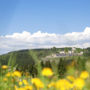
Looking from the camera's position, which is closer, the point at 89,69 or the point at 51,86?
the point at 89,69

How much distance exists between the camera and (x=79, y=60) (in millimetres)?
2443

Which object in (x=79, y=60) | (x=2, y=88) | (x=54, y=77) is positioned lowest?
(x=2, y=88)

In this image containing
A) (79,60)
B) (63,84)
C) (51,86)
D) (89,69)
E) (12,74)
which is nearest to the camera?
(63,84)

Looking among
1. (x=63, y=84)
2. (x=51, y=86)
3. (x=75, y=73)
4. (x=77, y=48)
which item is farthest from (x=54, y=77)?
(x=77, y=48)

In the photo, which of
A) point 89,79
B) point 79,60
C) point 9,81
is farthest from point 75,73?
point 9,81

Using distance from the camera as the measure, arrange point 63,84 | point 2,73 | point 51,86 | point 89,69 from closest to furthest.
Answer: point 63,84
point 89,69
point 51,86
point 2,73

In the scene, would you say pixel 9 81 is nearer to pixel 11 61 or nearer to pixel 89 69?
pixel 11 61

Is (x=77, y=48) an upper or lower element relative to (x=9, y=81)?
upper

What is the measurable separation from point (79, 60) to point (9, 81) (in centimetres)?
98

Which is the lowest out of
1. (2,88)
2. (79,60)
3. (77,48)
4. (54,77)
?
(2,88)

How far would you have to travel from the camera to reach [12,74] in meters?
2.61

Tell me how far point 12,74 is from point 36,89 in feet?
2.40

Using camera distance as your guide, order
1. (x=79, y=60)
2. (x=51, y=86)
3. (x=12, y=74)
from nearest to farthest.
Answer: (x=51, y=86) < (x=79, y=60) < (x=12, y=74)

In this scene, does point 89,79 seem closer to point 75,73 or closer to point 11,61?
point 75,73
